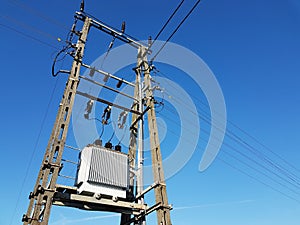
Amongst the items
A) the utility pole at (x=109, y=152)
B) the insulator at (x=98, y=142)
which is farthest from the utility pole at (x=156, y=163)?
the insulator at (x=98, y=142)

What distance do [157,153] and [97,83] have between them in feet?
11.4

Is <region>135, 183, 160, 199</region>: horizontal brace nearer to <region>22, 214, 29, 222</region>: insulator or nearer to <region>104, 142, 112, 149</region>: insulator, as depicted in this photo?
<region>104, 142, 112, 149</region>: insulator

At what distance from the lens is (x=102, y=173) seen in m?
7.36

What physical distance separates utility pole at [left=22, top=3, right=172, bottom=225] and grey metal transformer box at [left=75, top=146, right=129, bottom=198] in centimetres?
15

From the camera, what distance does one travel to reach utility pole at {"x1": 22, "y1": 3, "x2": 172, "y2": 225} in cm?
625

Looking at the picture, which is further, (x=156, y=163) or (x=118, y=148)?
(x=118, y=148)

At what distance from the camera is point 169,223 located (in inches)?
267

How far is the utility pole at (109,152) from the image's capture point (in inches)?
246

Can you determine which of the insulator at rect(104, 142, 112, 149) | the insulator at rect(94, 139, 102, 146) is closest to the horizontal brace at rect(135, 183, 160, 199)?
the insulator at rect(104, 142, 112, 149)

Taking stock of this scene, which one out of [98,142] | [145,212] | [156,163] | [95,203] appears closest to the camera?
[95,203]

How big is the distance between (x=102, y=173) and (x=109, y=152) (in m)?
0.83

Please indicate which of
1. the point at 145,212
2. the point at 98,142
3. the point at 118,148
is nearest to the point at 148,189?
the point at 145,212

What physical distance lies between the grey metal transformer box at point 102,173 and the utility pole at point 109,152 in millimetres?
147

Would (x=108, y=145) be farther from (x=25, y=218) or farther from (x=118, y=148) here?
(x=25, y=218)
